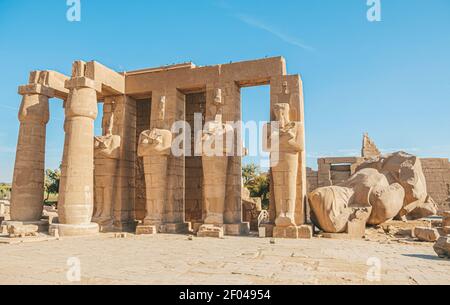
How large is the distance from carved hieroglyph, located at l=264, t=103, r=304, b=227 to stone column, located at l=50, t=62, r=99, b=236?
5.09 meters

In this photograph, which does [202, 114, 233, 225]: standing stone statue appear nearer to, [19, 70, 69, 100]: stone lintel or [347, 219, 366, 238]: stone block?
[347, 219, 366, 238]: stone block

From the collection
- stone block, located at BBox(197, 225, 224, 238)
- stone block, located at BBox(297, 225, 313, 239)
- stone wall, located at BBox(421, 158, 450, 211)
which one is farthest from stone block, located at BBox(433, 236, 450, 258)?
stone wall, located at BBox(421, 158, 450, 211)

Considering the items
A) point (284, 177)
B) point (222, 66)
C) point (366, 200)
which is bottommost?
point (366, 200)

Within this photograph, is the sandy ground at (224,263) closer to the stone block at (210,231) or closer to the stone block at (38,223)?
the stone block at (210,231)

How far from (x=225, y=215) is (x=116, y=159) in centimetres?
400

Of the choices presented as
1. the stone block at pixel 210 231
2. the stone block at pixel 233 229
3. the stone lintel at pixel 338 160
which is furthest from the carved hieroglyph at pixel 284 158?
the stone lintel at pixel 338 160

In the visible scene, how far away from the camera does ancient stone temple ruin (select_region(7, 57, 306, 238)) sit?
9.65 metres

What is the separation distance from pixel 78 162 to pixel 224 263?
6259mm

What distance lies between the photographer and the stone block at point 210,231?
31.1ft

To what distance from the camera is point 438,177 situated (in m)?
18.2

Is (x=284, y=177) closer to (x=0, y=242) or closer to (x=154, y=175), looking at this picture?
(x=154, y=175)

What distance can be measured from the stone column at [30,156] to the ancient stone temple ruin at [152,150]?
29 millimetres
